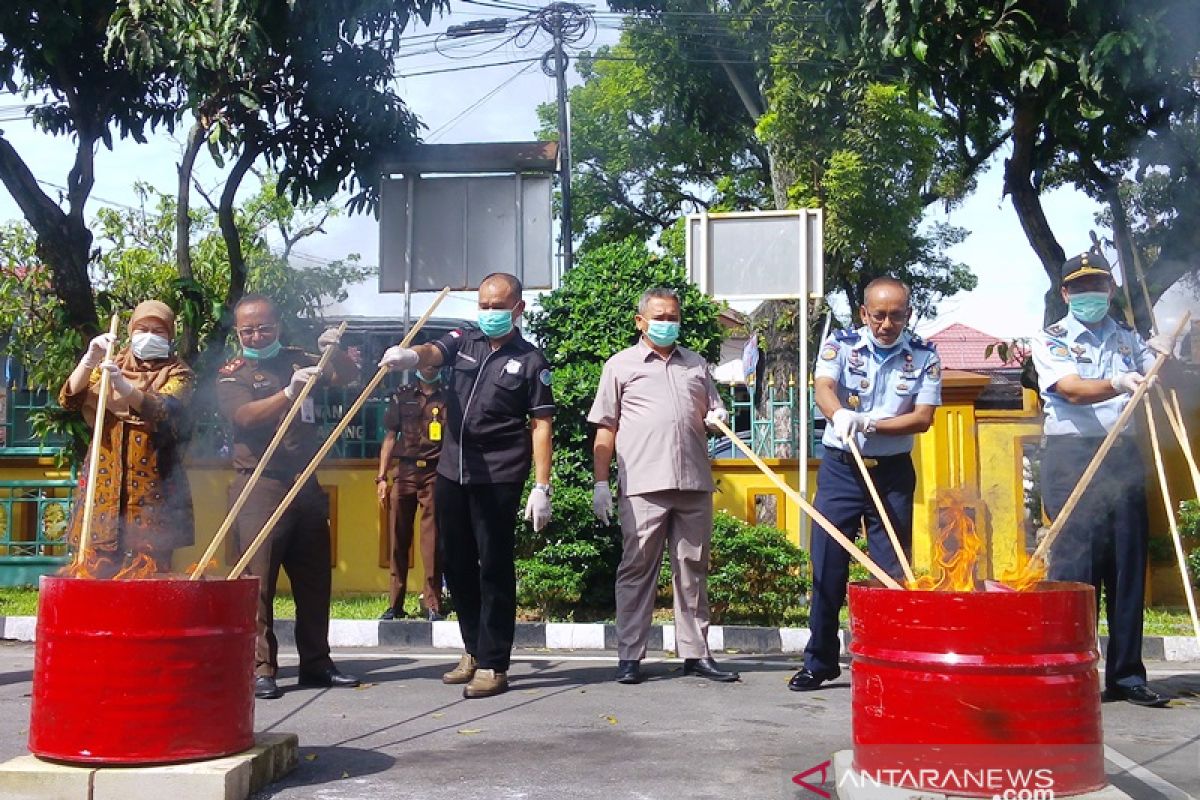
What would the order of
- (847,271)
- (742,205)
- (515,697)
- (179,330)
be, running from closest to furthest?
(515,697)
(179,330)
(847,271)
(742,205)

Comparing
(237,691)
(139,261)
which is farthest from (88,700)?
(139,261)

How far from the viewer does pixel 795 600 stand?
8.63 m

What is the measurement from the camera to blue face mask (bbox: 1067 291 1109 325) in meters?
5.46

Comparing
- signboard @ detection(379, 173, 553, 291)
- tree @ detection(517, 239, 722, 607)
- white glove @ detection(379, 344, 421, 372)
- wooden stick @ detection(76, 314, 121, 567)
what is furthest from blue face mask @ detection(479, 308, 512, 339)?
signboard @ detection(379, 173, 553, 291)

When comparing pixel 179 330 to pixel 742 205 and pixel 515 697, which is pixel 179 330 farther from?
pixel 742 205

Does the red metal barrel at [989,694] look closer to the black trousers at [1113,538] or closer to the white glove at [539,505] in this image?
the black trousers at [1113,538]

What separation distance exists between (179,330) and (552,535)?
11.8 feet

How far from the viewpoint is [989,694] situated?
3.21m

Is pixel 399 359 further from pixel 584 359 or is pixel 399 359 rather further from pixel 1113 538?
pixel 584 359

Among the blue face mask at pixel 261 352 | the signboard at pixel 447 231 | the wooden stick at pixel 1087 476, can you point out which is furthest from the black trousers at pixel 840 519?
the signboard at pixel 447 231

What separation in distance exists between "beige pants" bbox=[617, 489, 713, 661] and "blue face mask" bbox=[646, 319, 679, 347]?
74 cm

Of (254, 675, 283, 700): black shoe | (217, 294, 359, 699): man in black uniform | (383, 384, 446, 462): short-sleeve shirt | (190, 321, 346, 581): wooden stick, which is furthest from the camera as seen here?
(383, 384, 446, 462): short-sleeve shirt

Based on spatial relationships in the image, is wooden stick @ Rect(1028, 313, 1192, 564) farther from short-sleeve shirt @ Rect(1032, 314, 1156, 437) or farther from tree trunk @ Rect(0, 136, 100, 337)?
tree trunk @ Rect(0, 136, 100, 337)

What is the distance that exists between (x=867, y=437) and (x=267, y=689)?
9.52 feet
